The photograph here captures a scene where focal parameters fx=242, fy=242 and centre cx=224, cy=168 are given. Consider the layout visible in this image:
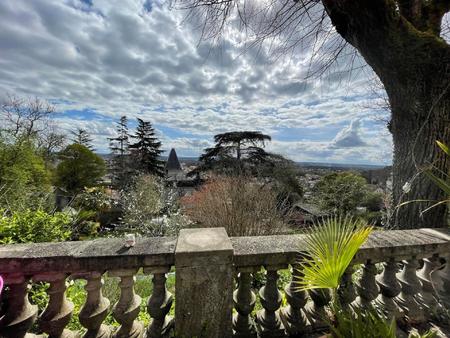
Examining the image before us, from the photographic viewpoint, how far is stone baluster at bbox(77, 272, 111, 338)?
1.52 meters

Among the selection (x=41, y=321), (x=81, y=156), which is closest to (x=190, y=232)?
(x=41, y=321)

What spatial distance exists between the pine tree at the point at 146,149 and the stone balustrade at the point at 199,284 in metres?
27.6

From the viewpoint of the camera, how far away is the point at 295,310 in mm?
1846

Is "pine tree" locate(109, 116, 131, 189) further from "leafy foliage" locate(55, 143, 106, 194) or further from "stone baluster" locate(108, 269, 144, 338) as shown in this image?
"stone baluster" locate(108, 269, 144, 338)

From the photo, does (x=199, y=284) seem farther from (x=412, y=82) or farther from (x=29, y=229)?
(x=412, y=82)

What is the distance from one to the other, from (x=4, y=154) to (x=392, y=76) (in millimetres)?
17610

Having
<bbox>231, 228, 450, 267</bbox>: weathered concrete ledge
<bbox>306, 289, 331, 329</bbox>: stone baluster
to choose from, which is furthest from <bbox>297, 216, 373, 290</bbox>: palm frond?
<bbox>306, 289, 331, 329</bbox>: stone baluster

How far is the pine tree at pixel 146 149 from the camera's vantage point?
28500mm

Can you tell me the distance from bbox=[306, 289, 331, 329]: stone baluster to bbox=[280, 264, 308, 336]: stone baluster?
0.06 m

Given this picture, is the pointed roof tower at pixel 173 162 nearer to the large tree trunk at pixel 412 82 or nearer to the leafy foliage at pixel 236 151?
the leafy foliage at pixel 236 151

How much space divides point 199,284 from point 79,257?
74cm

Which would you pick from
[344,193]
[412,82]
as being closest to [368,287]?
[412,82]

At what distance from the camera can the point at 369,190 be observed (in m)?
18.3

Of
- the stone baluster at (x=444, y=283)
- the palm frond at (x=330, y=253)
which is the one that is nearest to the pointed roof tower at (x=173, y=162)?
the stone baluster at (x=444, y=283)
